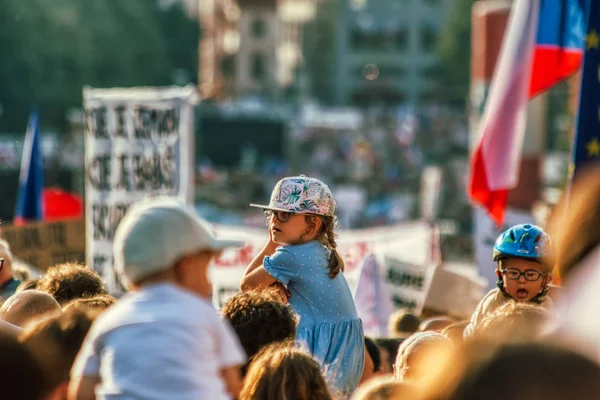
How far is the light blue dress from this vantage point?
14.8 feet

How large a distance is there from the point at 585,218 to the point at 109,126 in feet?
23.6

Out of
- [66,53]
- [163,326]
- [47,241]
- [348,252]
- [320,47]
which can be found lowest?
[320,47]

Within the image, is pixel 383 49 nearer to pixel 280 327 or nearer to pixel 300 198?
pixel 300 198

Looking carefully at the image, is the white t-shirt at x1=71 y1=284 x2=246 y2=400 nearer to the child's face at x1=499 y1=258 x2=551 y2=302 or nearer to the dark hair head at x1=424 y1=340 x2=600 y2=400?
the dark hair head at x1=424 y1=340 x2=600 y2=400

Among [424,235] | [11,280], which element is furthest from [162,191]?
[424,235]

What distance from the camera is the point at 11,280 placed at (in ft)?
19.6

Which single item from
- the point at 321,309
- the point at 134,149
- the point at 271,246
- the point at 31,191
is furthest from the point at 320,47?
the point at 321,309

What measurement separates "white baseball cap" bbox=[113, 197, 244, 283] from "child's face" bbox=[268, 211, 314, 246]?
151cm

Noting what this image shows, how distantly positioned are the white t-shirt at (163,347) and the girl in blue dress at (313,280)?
4.79 feet

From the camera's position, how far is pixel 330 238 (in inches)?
185

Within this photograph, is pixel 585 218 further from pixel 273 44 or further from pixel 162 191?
pixel 273 44

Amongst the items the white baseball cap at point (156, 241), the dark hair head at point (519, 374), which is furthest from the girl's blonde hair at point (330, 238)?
the dark hair head at point (519, 374)

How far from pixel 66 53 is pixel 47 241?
57.3 m

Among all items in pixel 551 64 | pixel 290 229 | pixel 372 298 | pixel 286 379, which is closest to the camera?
pixel 286 379
